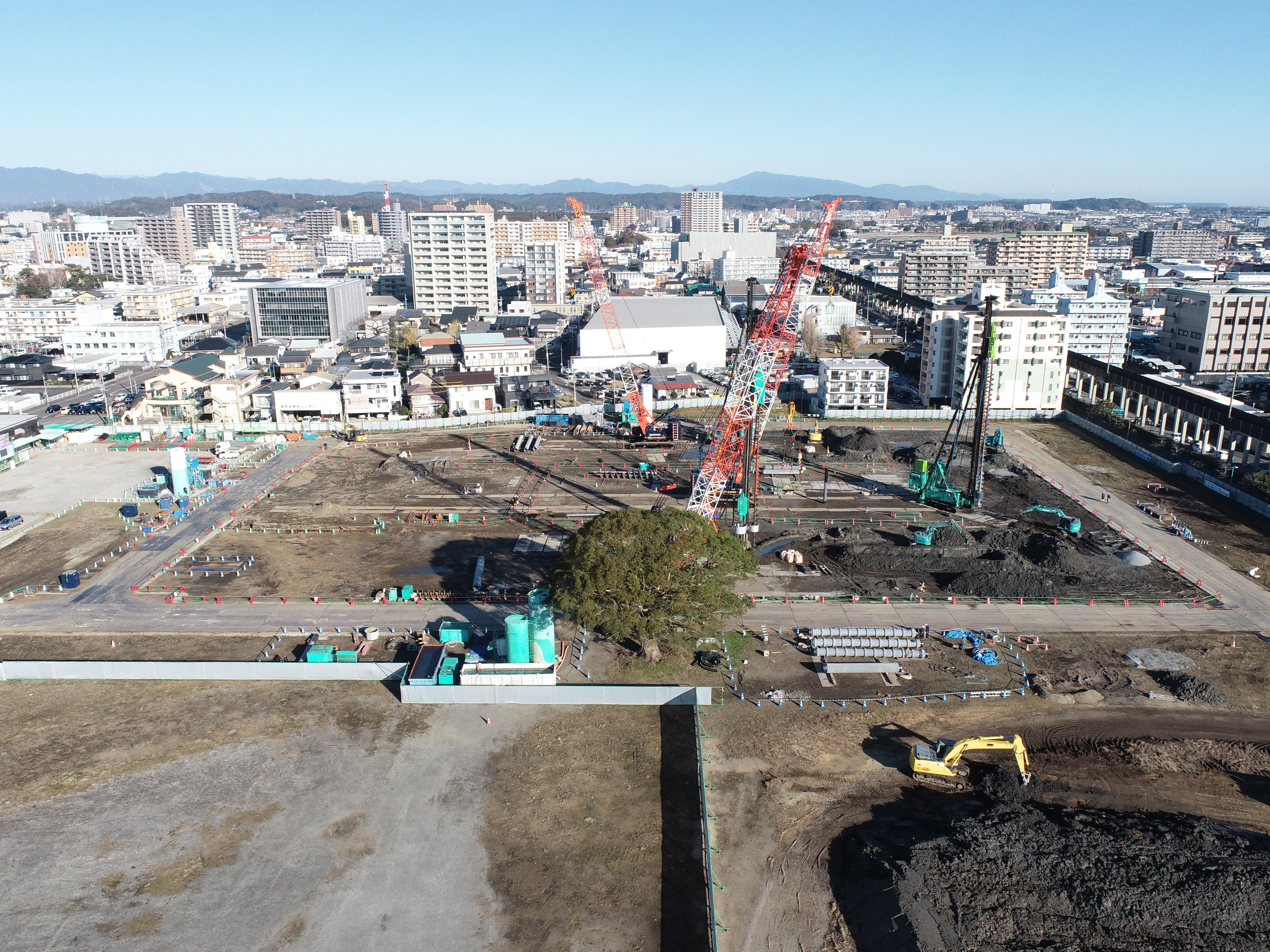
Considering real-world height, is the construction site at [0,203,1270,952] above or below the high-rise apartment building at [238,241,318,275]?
below

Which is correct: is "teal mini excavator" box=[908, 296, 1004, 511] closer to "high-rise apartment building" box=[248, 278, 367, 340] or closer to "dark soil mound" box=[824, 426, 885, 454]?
"dark soil mound" box=[824, 426, 885, 454]

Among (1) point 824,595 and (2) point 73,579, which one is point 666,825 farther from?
(2) point 73,579

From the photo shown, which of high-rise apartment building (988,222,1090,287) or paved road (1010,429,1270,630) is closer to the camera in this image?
paved road (1010,429,1270,630)

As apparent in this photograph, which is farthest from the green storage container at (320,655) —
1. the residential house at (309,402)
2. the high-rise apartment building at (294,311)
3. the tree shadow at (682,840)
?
the high-rise apartment building at (294,311)

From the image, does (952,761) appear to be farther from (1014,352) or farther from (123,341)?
(123,341)

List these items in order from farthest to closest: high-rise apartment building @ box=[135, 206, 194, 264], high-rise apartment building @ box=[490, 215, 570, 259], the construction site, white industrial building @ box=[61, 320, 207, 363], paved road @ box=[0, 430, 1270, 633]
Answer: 1. high-rise apartment building @ box=[135, 206, 194, 264]
2. high-rise apartment building @ box=[490, 215, 570, 259]
3. white industrial building @ box=[61, 320, 207, 363]
4. paved road @ box=[0, 430, 1270, 633]
5. the construction site

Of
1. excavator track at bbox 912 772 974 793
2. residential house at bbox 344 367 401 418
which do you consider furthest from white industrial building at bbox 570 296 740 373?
excavator track at bbox 912 772 974 793

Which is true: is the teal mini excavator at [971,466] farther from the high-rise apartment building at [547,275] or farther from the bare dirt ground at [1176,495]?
the high-rise apartment building at [547,275]
